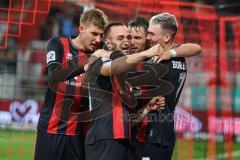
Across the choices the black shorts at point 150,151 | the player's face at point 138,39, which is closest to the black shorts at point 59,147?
the black shorts at point 150,151

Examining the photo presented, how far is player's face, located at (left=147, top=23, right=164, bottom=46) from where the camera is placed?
5207 millimetres

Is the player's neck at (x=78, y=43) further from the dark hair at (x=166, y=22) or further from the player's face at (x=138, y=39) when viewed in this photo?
the dark hair at (x=166, y=22)

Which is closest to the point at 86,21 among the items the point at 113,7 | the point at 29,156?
the point at 113,7

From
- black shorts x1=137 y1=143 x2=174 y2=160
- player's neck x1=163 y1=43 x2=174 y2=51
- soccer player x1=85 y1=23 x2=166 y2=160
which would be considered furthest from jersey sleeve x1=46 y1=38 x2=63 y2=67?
black shorts x1=137 y1=143 x2=174 y2=160

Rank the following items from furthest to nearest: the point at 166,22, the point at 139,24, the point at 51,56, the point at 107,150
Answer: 1. the point at 51,56
2. the point at 139,24
3. the point at 166,22
4. the point at 107,150

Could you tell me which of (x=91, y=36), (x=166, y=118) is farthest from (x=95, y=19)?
(x=166, y=118)

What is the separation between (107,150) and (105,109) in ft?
1.13

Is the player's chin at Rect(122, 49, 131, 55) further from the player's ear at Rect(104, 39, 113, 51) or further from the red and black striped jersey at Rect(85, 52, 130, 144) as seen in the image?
the red and black striped jersey at Rect(85, 52, 130, 144)

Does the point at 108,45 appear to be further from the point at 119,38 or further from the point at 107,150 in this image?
the point at 107,150

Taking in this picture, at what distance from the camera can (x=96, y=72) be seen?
4691mm

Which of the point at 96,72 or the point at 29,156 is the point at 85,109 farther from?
the point at 29,156

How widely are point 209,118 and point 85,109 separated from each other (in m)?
8.13

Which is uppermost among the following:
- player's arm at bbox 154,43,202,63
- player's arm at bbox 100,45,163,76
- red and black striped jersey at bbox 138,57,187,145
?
player's arm at bbox 154,43,202,63

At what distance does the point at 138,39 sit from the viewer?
5.31 metres
